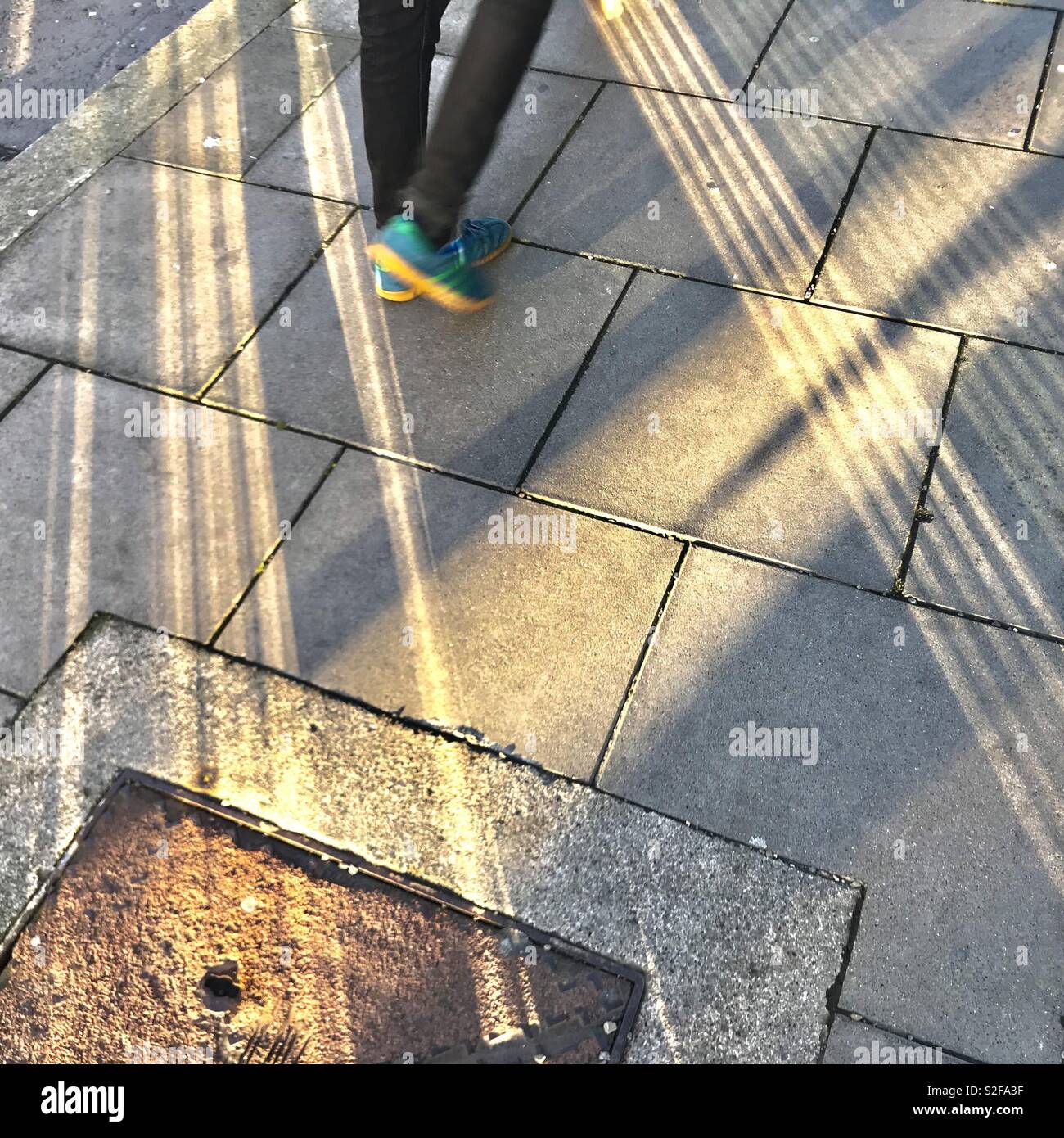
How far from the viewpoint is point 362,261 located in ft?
12.7

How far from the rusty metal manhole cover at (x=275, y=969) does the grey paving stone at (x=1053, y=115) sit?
386 cm

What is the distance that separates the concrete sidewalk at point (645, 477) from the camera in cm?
258

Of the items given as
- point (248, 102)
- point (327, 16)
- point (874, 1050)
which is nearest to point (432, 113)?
point (248, 102)

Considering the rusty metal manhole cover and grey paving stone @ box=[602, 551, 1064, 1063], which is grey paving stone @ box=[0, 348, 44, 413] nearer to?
the rusty metal manhole cover

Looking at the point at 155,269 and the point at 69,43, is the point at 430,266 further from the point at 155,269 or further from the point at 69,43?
the point at 69,43

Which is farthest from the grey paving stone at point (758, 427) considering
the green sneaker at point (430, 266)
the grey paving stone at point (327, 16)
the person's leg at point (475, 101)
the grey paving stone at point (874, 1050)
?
the grey paving stone at point (327, 16)

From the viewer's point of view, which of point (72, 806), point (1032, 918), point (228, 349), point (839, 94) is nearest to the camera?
point (1032, 918)

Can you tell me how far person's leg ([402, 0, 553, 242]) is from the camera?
2689 millimetres

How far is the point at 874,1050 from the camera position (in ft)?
7.61

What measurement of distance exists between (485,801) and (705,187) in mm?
2791

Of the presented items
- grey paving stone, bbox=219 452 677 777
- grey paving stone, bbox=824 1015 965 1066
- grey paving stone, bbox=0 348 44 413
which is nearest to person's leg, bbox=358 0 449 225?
grey paving stone, bbox=219 452 677 777

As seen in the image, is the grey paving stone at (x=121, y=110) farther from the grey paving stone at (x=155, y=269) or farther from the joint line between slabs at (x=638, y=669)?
the joint line between slabs at (x=638, y=669)
